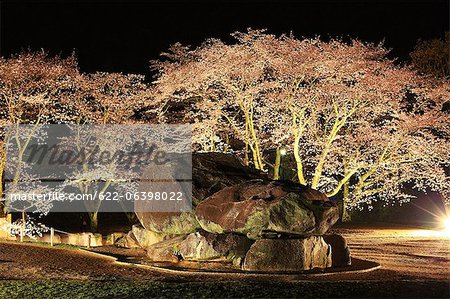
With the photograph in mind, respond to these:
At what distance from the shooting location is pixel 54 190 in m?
27.8

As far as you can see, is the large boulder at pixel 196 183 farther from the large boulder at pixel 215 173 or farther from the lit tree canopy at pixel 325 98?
the lit tree canopy at pixel 325 98

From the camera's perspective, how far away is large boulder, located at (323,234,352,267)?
15.9 metres

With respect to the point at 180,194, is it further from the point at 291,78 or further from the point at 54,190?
the point at 54,190

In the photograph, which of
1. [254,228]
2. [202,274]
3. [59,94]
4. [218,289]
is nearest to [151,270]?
[202,274]

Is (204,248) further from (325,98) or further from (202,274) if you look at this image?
(325,98)

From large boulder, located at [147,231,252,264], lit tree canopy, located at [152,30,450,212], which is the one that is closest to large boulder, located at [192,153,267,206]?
large boulder, located at [147,231,252,264]

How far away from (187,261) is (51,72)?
1370cm

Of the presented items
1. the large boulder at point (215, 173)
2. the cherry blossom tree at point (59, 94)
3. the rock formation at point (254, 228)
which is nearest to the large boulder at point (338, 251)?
the rock formation at point (254, 228)

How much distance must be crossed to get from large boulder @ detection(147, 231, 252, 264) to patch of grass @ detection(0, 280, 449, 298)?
3.02m

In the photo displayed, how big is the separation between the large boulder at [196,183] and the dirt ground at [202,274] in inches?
53.9

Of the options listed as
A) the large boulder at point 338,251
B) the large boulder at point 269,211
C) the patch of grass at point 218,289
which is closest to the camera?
the patch of grass at point 218,289

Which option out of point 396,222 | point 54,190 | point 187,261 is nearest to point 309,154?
point 396,222

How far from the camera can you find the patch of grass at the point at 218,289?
10930mm

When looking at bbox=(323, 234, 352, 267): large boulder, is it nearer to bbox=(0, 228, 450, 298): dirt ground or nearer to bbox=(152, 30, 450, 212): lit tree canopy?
bbox=(0, 228, 450, 298): dirt ground
